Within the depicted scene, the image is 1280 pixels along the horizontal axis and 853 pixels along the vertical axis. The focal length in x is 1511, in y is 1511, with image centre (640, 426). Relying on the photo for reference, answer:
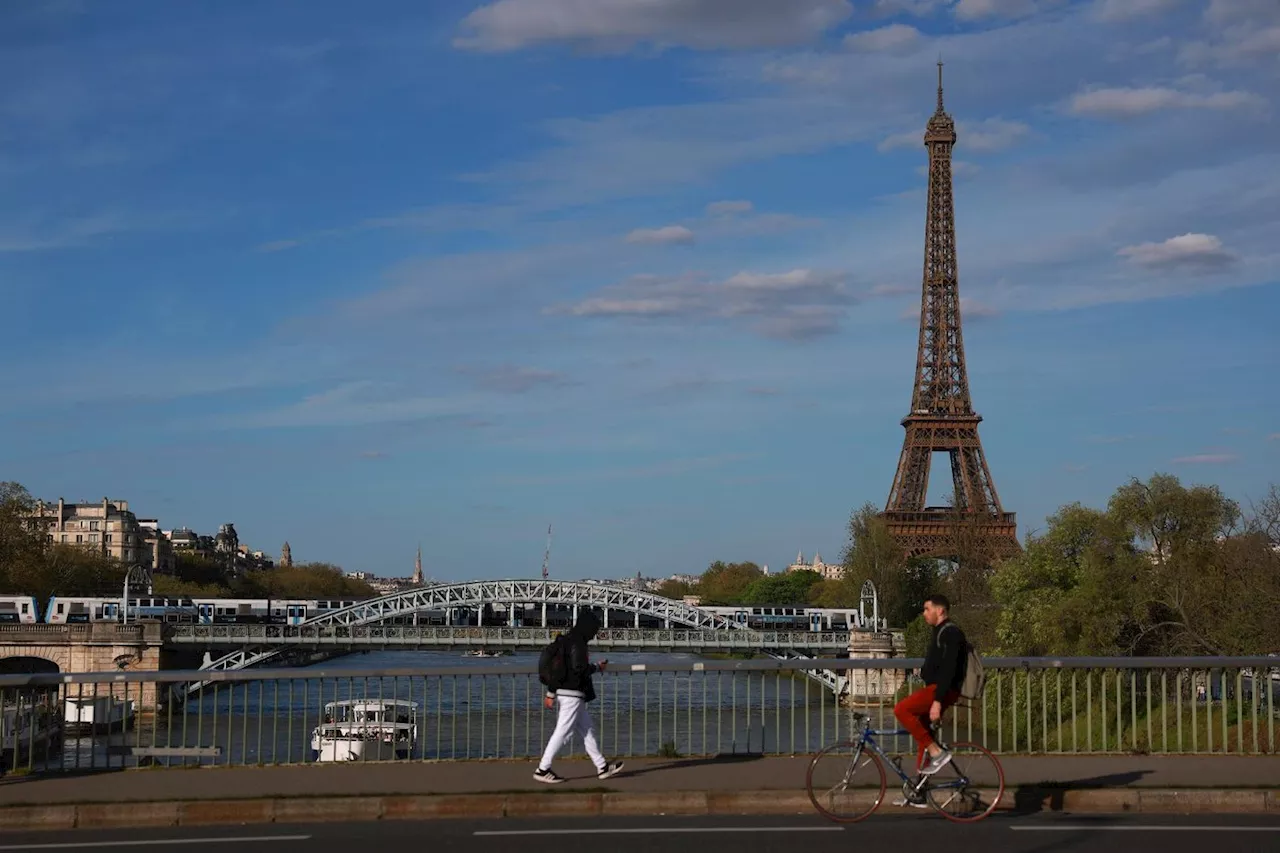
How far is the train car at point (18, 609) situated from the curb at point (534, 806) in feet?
244

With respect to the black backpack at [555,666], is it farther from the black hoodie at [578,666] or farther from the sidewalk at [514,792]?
the sidewalk at [514,792]

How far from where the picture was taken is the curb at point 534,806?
12.7m

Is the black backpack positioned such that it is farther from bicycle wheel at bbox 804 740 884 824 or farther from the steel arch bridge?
the steel arch bridge

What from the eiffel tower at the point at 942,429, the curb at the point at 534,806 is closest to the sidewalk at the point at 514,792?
the curb at the point at 534,806

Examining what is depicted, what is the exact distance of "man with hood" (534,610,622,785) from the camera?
13781mm

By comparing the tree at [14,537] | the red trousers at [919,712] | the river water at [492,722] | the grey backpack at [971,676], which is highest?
the tree at [14,537]

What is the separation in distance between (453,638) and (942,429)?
4147 cm

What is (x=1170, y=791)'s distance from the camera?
12.9 meters

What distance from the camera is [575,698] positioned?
1397 centimetres

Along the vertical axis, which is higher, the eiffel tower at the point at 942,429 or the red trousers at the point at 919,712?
the eiffel tower at the point at 942,429

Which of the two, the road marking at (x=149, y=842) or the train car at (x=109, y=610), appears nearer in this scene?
the road marking at (x=149, y=842)

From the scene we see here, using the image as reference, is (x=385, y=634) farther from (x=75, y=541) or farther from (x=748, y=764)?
(x=75, y=541)

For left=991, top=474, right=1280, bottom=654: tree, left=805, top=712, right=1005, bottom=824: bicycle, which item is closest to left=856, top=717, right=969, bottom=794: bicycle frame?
left=805, top=712, right=1005, bottom=824: bicycle

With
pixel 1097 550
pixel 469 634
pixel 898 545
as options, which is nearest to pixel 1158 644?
pixel 1097 550
